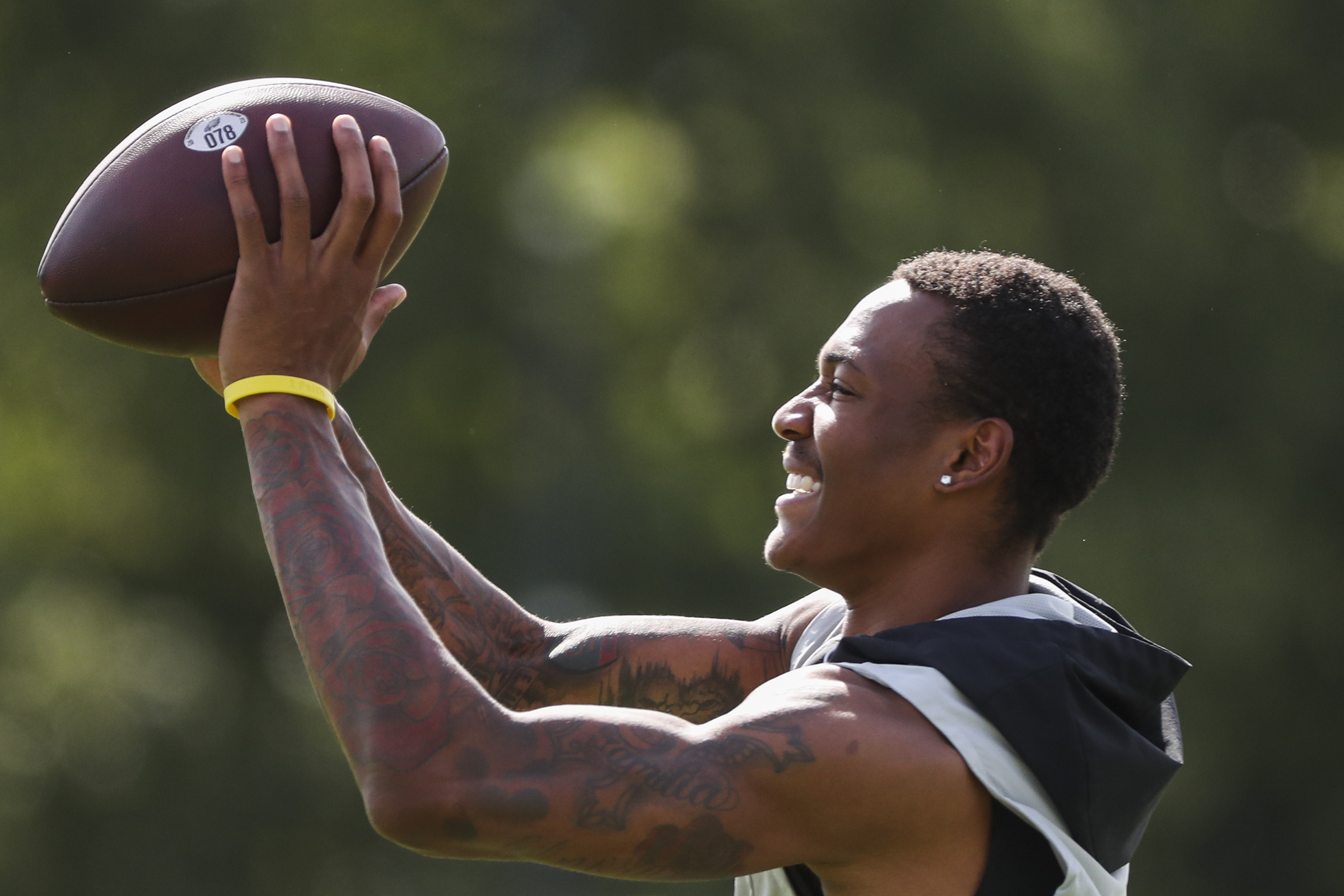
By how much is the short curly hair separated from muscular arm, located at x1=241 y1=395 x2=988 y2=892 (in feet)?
2.01

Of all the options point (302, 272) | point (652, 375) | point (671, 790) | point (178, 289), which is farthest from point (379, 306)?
point (652, 375)

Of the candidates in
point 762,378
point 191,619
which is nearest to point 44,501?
point 191,619

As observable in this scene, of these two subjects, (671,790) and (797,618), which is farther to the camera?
(797,618)

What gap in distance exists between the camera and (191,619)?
1108cm

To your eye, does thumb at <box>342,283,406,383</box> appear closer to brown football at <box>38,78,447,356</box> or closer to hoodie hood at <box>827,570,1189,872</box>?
brown football at <box>38,78,447,356</box>

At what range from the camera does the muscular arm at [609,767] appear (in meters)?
2.24

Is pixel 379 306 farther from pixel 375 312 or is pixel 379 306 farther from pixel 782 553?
pixel 782 553

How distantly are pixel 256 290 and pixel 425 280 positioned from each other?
343 inches

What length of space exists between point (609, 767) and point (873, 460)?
82cm

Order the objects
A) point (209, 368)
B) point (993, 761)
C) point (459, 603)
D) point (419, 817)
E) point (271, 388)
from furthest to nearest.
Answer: point (459, 603) < point (209, 368) < point (271, 388) < point (993, 761) < point (419, 817)

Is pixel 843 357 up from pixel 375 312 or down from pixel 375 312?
down

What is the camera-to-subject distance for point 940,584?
2811 millimetres

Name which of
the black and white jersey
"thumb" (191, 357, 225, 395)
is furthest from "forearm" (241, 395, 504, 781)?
the black and white jersey

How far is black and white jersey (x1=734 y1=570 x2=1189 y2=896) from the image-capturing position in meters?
2.39
